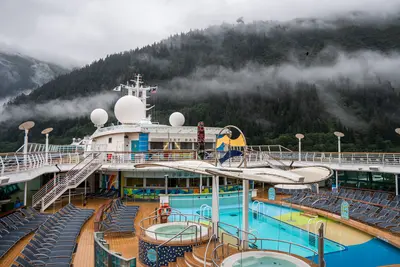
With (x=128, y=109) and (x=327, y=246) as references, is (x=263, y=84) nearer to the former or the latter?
(x=128, y=109)

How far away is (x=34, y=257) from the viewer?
5.91m

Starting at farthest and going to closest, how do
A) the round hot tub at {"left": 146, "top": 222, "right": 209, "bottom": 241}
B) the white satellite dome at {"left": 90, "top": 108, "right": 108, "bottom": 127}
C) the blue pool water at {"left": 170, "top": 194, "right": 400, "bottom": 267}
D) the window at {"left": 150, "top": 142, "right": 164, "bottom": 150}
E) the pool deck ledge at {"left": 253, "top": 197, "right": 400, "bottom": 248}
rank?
1. the white satellite dome at {"left": 90, "top": 108, "right": 108, "bottom": 127}
2. the window at {"left": 150, "top": 142, "right": 164, "bottom": 150}
3. the pool deck ledge at {"left": 253, "top": 197, "right": 400, "bottom": 248}
4. the blue pool water at {"left": 170, "top": 194, "right": 400, "bottom": 267}
5. the round hot tub at {"left": 146, "top": 222, "right": 209, "bottom": 241}

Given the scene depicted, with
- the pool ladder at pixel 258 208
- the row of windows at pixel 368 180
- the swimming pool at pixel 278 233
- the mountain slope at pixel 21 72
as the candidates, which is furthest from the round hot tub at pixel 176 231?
the mountain slope at pixel 21 72

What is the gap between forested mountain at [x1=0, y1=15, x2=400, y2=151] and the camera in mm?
66750

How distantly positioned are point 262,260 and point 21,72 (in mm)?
154724

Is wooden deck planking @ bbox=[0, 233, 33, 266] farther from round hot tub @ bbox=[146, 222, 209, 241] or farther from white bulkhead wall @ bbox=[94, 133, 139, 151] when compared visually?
white bulkhead wall @ bbox=[94, 133, 139, 151]

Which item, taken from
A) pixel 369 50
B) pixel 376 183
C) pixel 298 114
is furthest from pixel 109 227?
pixel 369 50

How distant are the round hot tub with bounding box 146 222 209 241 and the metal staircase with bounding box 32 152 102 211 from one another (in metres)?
6.63

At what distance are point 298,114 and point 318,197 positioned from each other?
57755mm

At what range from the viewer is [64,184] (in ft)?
42.9

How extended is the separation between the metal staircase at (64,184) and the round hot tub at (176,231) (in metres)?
6.63

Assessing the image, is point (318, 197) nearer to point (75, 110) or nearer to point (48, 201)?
point (48, 201)

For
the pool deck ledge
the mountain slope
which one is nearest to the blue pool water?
the pool deck ledge

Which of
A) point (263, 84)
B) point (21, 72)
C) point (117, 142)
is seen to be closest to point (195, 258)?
point (117, 142)
